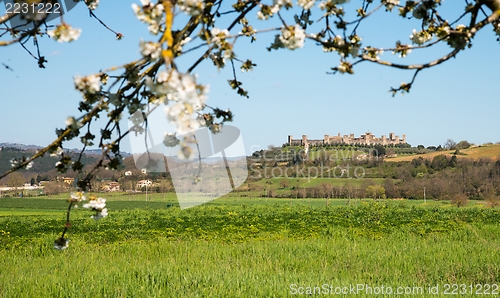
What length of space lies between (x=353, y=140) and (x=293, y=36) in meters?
130

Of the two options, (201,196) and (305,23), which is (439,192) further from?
(305,23)

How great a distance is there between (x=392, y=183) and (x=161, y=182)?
3249 centimetres

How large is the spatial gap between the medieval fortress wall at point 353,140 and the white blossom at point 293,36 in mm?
113135

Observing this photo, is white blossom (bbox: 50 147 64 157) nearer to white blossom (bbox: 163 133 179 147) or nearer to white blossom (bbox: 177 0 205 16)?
white blossom (bbox: 163 133 179 147)

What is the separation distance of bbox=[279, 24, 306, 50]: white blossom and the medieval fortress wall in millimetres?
113135

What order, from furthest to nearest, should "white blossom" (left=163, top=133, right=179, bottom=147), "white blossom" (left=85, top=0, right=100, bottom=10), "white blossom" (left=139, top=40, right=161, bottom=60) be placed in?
"white blossom" (left=85, top=0, right=100, bottom=10) → "white blossom" (left=163, top=133, right=179, bottom=147) → "white blossom" (left=139, top=40, right=161, bottom=60)

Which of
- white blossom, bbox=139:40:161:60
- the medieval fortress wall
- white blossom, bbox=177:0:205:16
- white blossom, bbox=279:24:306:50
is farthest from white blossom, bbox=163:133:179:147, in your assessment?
the medieval fortress wall

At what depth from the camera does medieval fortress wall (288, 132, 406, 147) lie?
118062 millimetres

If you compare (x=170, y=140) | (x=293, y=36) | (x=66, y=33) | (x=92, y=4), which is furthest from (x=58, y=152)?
(x=92, y=4)

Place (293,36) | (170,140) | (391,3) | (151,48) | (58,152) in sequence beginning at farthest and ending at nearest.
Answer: (391,3) < (58,152) < (293,36) < (170,140) < (151,48)

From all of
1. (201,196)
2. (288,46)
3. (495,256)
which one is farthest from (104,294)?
(201,196)

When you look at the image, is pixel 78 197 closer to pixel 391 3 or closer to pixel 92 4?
pixel 92 4

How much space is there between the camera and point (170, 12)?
162cm

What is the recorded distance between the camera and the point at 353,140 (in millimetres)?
129375
